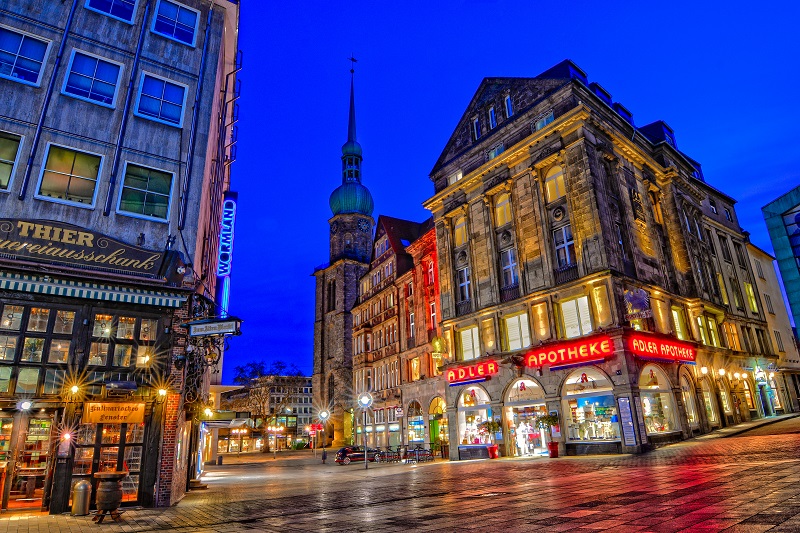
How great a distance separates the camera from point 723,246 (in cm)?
4031

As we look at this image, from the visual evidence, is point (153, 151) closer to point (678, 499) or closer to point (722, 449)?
point (678, 499)

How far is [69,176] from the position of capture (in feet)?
51.0

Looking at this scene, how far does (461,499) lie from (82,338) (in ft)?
38.4

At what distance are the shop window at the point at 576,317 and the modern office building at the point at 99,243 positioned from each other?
714 inches

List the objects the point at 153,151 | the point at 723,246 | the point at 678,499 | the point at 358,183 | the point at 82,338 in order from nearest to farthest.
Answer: the point at 678,499 → the point at 82,338 → the point at 153,151 → the point at 723,246 → the point at 358,183

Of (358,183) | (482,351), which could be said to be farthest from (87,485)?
(358,183)

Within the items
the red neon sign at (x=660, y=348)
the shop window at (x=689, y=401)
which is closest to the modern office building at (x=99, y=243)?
the red neon sign at (x=660, y=348)

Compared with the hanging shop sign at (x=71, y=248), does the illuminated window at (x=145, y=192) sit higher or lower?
higher

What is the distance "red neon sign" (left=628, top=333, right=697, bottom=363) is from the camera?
76.3 feet

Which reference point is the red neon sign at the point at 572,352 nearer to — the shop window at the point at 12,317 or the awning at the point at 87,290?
the awning at the point at 87,290

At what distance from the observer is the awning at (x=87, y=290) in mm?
13055

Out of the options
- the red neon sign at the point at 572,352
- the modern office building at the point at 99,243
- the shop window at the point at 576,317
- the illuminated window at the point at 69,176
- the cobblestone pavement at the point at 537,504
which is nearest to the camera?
the cobblestone pavement at the point at 537,504

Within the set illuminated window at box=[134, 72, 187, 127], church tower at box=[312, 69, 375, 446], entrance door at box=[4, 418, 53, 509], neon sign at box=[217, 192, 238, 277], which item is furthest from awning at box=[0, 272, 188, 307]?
church tower at box=[312, 69, 375, 446]

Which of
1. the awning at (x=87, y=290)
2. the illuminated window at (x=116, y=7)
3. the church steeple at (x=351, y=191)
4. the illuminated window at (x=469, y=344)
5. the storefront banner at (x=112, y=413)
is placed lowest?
the storefront banner at (x=112, y=413)
